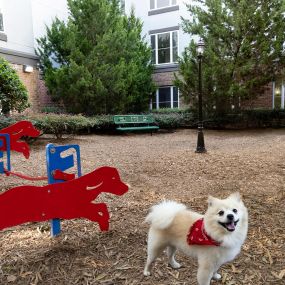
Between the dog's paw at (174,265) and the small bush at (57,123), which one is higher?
the small bush at (57,123)

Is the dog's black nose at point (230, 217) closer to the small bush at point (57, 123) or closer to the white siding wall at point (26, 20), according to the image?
the small bush at point (57, 123)

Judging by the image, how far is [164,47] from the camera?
62.7ft

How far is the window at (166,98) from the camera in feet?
62.1

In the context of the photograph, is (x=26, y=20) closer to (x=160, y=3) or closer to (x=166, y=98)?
(x=160, y=3)

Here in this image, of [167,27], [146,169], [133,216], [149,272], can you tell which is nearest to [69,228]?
[133,216]

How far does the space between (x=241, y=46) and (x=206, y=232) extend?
12.1m

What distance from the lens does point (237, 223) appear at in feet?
7.20

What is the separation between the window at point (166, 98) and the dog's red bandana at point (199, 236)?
16.9 meters

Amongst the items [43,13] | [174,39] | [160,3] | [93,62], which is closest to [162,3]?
[160,3]

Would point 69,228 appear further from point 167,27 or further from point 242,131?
point 167,27

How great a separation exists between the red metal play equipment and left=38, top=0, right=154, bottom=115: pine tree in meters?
10.3

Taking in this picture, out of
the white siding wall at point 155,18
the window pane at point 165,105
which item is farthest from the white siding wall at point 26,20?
the window pane at point 165,105

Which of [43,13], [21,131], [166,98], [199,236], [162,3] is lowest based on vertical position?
[199,236]

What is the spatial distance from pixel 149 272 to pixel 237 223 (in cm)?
99
